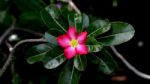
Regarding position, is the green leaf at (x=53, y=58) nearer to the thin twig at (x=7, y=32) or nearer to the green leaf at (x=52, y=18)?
the green leaf at (x=52, y=18)

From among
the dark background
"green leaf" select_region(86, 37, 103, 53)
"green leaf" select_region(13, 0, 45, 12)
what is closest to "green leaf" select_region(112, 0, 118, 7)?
the dark background

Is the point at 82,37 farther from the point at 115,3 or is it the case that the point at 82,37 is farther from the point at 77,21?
the point at 115,3

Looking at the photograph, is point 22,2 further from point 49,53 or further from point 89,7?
point 49,53

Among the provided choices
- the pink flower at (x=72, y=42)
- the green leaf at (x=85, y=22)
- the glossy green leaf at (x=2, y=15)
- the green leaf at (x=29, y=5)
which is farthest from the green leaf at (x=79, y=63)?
the glossy green leaf at (x=2, y=15)

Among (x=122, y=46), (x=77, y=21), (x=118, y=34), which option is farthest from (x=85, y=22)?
(x=122, y=46)

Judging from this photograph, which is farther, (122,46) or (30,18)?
(122,46)
